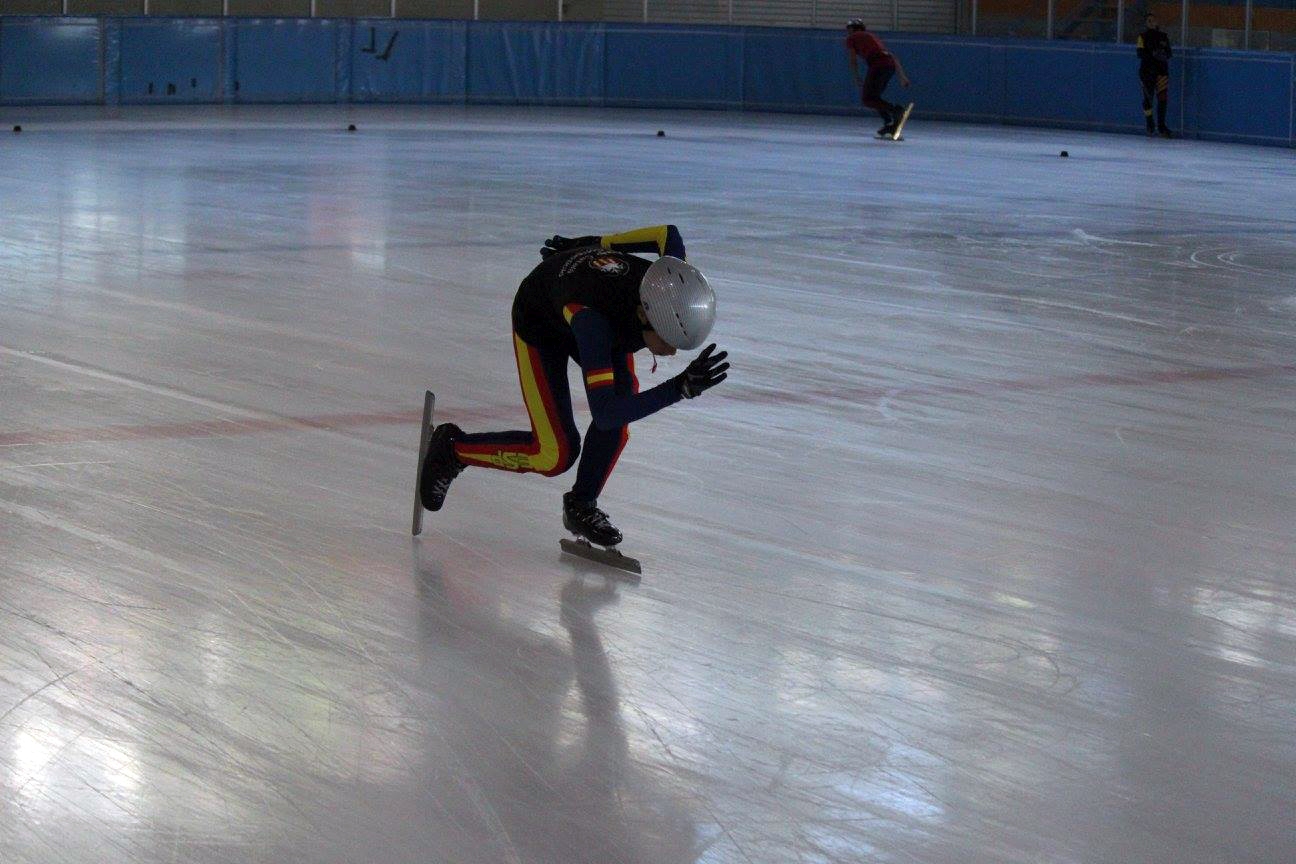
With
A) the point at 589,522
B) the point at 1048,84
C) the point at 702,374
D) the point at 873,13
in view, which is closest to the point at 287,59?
the point at 873,13

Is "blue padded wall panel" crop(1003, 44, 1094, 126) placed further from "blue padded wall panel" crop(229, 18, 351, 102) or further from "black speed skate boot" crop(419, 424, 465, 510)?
"black speed skate boot" crop(419, 424, 465, 510)

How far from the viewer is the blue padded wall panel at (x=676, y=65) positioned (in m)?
30.7

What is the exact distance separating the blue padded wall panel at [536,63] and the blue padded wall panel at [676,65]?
0.32m

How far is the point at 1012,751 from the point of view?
12.3 ft

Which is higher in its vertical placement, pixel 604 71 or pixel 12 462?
pixel 604 71

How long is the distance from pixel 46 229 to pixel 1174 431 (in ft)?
27.2

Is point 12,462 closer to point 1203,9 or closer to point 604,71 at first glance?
point 1203,9

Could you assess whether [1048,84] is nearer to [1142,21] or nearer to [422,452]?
[1142,21]

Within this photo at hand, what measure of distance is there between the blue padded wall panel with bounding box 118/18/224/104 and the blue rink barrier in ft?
0.07

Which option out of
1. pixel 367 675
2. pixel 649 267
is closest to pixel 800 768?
pixel 367 675

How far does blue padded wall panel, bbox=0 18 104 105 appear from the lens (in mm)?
26594

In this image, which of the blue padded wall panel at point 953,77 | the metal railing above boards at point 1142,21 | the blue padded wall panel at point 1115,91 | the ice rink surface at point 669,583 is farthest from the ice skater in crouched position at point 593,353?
the blue padded wall panel at point 953,77

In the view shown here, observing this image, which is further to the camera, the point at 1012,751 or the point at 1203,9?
the point at 1203,9

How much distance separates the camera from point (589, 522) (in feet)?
16.8
